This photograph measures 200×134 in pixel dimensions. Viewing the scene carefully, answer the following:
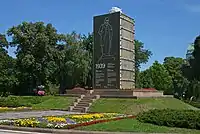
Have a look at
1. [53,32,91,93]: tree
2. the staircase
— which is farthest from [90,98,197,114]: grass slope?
[53,32,91,93]: tree

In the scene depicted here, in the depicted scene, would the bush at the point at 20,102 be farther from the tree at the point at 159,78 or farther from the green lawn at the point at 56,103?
the tree at the point at 159,78

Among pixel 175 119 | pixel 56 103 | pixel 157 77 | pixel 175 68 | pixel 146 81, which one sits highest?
pixel 175 68

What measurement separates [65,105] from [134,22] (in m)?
11.9

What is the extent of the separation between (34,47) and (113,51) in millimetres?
26793


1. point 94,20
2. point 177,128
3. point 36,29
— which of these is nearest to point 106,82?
point 94,20

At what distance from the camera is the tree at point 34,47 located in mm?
57438

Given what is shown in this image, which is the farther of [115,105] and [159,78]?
[159,78]

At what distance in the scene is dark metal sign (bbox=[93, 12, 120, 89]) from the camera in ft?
112

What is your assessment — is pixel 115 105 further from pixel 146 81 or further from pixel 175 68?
pixel 175 68

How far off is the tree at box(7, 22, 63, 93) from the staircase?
81.0 feet

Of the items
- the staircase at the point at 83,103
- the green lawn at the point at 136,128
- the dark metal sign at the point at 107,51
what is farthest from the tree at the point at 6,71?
the green lawn at the point at 136,128

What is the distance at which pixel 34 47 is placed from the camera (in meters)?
58.1

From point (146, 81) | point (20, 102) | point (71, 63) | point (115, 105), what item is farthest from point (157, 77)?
point (115, 105)

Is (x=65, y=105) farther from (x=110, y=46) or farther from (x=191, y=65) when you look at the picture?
(x=191, y=65)
